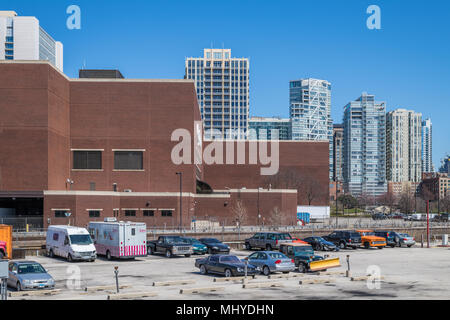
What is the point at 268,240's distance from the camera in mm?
48156

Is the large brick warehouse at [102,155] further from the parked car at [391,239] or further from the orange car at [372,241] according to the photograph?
the orange car at [372,241]

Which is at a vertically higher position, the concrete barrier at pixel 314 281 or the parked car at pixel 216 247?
the concrete barrier at pixel 314 281

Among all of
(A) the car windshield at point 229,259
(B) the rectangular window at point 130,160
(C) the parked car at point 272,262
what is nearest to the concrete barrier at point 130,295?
(A) the car windshield at point 229,259

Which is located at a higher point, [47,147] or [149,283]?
[47,147]

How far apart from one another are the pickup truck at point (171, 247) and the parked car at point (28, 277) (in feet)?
53.7

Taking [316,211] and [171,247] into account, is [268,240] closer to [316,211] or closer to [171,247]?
[171,247]

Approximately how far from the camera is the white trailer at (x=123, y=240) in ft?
130

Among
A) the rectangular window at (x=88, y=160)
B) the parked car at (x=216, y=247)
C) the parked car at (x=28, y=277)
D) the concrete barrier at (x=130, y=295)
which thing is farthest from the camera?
the rectangular window at (x=88, y=160)

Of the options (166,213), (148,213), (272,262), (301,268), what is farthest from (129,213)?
(272,262)

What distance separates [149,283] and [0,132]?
5181 cm

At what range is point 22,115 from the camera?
7362cm

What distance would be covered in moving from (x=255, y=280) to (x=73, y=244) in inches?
591

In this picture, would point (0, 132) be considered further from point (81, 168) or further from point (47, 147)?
point (81, 168)
